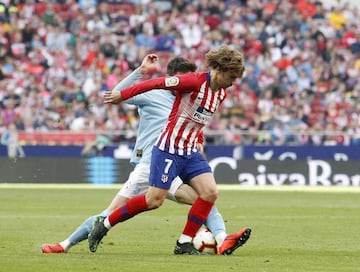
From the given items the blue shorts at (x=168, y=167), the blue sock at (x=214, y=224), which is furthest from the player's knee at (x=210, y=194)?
the blue sock at (x=214, y=224)

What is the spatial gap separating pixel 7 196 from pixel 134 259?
12953 mm

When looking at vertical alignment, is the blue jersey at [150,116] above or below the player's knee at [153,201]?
above

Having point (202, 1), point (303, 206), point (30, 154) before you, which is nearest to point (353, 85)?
point (202, 1)

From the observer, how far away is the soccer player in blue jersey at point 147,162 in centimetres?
1148

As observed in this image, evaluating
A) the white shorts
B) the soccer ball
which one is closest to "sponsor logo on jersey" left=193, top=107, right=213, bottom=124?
the white shorts

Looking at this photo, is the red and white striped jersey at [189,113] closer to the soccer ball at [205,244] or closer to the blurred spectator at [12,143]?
the soccer ball at [205,244]

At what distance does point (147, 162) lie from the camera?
39.1 feet

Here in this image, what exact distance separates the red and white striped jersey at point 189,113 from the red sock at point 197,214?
0.56m

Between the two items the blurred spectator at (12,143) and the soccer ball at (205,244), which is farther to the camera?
the blurred spectator at (12,143)

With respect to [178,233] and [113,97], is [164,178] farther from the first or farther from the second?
[178,233]

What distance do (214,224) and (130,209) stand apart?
1.05 meters

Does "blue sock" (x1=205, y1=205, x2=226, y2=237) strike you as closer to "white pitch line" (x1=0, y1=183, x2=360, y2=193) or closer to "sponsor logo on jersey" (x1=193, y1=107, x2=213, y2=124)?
"sponsor logo on jersey" (x1=193, y1=107, x2=213, y2=124)

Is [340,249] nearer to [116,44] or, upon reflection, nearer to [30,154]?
[30,154]

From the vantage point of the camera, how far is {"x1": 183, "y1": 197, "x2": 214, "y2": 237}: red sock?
11.5 m
